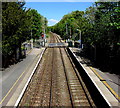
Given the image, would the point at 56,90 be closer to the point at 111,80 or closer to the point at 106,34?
the point at 111,80

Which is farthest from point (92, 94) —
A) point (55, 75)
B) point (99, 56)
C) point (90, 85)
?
point (99, 56)

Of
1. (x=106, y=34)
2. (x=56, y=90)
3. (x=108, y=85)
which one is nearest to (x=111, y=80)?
(x=108, y=85)

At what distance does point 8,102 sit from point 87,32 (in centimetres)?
1904

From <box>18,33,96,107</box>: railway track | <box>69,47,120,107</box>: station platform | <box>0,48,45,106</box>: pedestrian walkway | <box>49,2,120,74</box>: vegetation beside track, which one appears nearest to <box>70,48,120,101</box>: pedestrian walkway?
<box>69,47,120,107</box>: station platform

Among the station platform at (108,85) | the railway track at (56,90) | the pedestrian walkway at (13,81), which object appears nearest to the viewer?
the station platform at (108,85)

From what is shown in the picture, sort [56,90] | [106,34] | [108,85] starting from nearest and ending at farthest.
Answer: [108,85] → [56,90] → [106,34]

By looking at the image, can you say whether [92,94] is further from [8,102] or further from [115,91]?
[8,102]

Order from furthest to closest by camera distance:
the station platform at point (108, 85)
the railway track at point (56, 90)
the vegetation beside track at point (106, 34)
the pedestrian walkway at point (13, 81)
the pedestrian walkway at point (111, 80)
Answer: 1. the vegetation beside track at point (106, 34)
2. the pedestrian walkway at point (111, 80)
3. the railway track at point (56, 90)
4. the pedestrian walkway at point (13, 81)
5. the station platform at point (108, 85)

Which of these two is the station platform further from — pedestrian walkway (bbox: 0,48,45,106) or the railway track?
pedestrian walkway (bbox: 0,48,45,106)

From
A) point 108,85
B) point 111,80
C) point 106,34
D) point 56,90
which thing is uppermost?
point 106,34

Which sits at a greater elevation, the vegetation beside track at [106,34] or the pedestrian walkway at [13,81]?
the vegetation beside track at [106,34]

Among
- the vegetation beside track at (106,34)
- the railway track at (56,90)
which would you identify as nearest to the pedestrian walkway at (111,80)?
the vegetation beside track at (106,34)

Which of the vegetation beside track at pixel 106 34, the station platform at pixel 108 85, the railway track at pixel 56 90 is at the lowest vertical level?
the railway track at pixel 56 90

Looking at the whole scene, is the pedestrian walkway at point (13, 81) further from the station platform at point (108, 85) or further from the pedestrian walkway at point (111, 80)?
the pedestrian walkway at point (111, 80)
